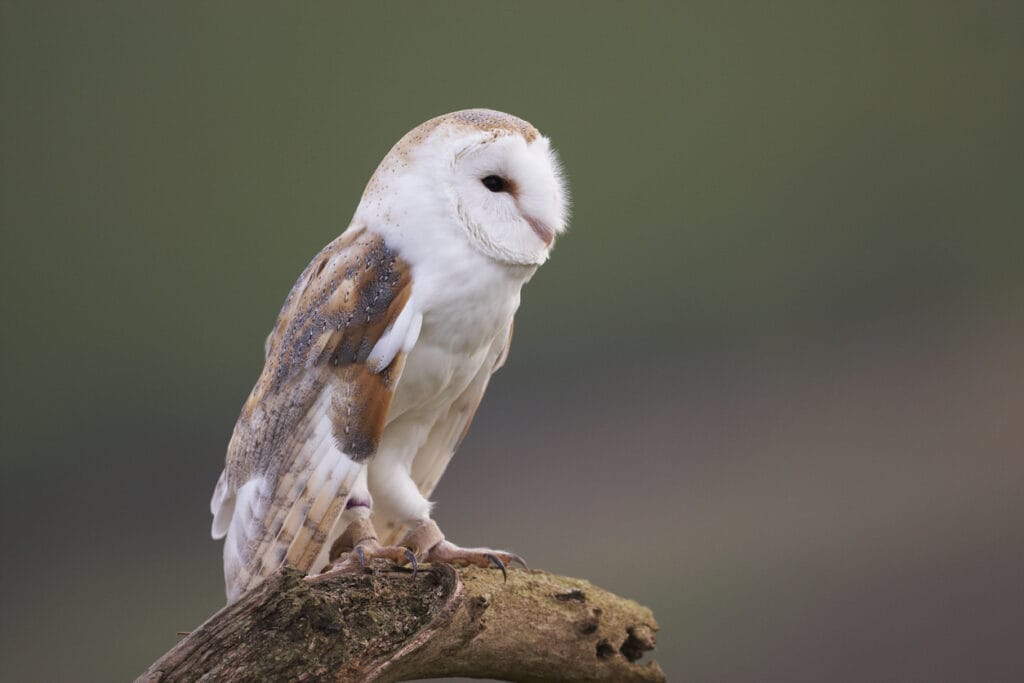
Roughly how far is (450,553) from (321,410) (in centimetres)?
30

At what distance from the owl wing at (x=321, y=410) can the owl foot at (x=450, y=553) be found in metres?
0.16

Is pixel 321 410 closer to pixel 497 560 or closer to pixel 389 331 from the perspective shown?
pixel 389 331

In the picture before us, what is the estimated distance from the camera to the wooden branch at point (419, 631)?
58.6 inches

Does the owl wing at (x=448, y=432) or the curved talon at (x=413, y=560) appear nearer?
the curved talon at (x=413, y=560)

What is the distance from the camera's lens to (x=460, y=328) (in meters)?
1.75

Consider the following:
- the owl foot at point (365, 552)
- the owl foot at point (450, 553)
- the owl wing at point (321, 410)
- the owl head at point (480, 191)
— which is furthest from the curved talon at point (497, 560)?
the owl head at point (480, 191)

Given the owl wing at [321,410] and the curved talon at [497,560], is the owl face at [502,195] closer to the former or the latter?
the owl wing at [321,410]

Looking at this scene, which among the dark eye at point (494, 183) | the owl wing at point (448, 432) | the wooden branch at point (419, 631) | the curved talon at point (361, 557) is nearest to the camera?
the wooden branch at point (419, 631)

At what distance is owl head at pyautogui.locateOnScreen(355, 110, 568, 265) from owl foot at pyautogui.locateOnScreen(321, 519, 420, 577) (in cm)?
45

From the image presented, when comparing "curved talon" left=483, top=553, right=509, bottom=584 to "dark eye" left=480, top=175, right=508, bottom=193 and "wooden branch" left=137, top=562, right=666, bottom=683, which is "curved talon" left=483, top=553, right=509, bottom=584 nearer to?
"wooden branch" left=137, top=562, right=666, bottom=683

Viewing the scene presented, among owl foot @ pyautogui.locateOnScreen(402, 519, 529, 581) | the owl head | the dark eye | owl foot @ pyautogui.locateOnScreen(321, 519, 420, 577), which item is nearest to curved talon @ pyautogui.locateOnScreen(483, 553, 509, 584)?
owl foot @ pyautogui.locateOnScreen(402, 519, 529, 581)

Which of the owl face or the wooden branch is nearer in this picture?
the wooden branch

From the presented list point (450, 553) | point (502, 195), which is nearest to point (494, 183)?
point (502, 195)

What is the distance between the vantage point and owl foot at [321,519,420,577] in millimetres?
1661
